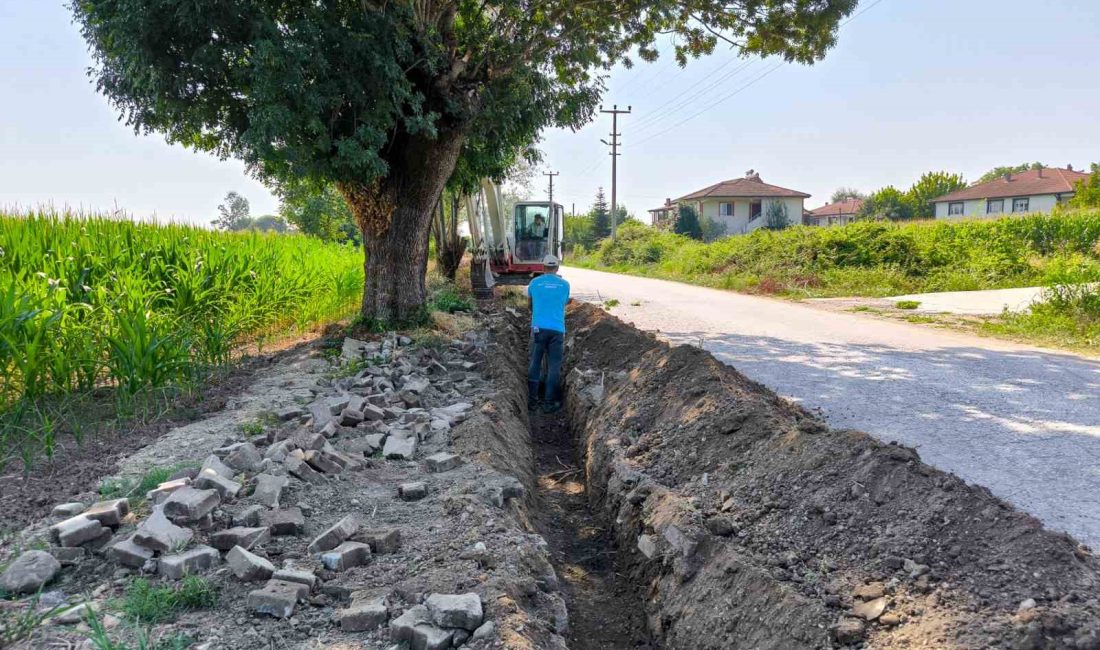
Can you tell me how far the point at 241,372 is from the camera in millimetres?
8086

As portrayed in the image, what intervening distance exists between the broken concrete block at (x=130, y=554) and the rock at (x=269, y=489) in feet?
2.51

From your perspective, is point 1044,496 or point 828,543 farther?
point 1044,496

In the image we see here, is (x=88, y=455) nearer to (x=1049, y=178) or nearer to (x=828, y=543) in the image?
(x=828, y=543)

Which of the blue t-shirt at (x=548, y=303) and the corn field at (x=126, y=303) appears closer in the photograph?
the corn field at (x=126, y=303)

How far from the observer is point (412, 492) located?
464 centimetres

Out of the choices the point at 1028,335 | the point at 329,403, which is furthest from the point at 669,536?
the point at 1028,335

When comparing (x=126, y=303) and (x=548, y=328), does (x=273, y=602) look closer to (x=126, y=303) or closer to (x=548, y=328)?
(x=126, y=303)

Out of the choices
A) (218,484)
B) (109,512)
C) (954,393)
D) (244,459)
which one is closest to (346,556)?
(218,484)

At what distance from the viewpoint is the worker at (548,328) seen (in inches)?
342

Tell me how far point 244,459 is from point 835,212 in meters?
83.5

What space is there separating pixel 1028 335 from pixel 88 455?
12576 millimetres

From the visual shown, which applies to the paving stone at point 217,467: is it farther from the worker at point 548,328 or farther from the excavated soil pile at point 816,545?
the worker at point 548,328

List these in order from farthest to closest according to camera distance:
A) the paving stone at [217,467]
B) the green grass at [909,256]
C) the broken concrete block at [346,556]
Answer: the green grass at [909,256] → the paving stone at [217,467] → the broken concrete block at [346,556]

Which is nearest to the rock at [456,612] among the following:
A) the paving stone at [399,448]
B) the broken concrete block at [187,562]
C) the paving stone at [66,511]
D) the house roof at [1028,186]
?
the broken concrete block at [187,562]
